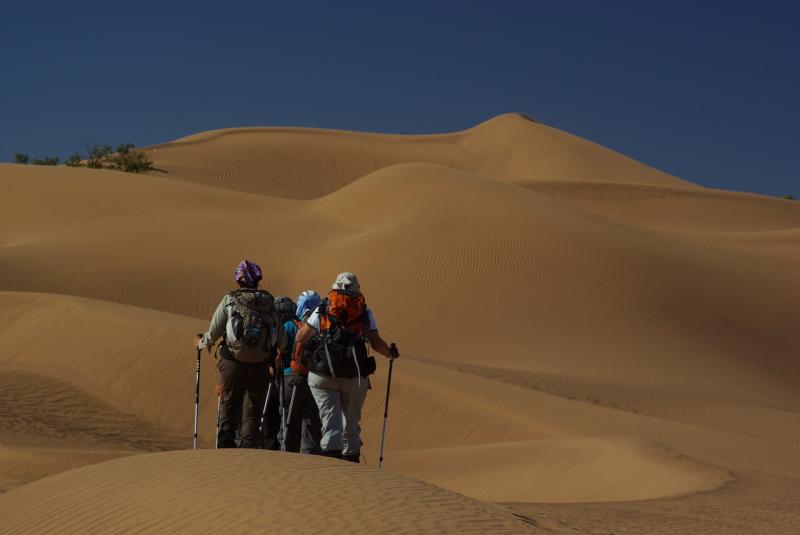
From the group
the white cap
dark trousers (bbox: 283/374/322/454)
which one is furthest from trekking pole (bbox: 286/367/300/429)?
the white cap

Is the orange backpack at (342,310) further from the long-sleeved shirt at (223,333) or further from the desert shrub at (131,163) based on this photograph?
the desert shrub at (131,163)

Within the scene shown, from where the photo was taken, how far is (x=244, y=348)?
27.9 ft

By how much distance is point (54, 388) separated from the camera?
1631cm

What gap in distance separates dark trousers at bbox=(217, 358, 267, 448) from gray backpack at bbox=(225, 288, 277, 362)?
0.13 m

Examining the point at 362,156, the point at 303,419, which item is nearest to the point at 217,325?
the point at 303,419

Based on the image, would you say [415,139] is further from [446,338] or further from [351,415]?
[351,415]

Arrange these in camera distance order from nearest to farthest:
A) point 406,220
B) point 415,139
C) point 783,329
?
point 783,329, point 406,220, point 415,139

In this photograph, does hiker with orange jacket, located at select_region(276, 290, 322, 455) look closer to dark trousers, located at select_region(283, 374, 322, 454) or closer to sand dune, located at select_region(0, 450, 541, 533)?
dark trousers, located at select_region(283, 374, 322, 454)

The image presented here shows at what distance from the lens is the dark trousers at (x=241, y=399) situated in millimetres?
8680

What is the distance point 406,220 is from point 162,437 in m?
19.8

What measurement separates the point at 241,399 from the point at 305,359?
2.28 ft

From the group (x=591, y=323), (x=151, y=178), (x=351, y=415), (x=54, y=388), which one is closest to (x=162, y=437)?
(x=54, y=388)

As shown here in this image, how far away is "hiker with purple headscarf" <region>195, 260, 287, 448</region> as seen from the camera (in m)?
8.49

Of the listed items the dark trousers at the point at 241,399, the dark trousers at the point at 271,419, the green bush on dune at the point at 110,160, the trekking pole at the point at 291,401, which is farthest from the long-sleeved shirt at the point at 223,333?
the green bush on dune at the point at 110,160
